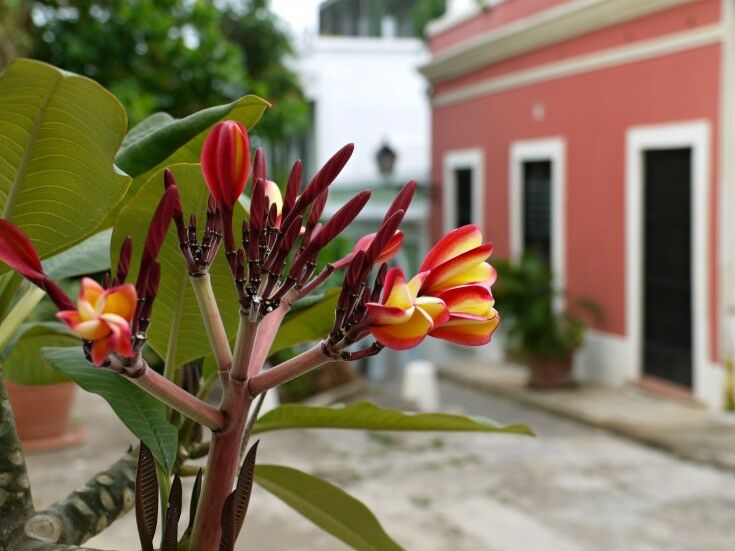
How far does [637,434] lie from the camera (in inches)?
296

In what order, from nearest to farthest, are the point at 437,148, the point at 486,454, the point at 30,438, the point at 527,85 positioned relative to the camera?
1. the point at 30,438
2. the point at 486,454
3. the point at 527,85
4. the point at 437,148

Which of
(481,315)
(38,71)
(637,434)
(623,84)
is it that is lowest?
(637,434)

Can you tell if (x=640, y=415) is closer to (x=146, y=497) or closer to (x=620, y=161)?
(x=620, y=161)

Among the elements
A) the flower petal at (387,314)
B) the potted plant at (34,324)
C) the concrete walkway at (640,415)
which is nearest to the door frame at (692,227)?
the concrete walkway at (640,415)

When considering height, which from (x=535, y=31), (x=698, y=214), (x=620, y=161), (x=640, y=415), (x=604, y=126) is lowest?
(x=640, y=415)

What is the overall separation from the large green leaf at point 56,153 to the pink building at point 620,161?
806 cm

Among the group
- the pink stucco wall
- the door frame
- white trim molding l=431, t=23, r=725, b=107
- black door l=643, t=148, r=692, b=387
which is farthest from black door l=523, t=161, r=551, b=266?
black door l=643, t=148, r=692, b=387

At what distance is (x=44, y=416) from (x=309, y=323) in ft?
17.2

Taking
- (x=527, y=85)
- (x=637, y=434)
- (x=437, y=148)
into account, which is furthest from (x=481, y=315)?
(x=437, y=148)

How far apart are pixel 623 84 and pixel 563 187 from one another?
1.34 metres

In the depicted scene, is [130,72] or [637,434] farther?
[130,72]

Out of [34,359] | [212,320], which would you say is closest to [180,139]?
[212,320]

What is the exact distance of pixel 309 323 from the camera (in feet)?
3.18

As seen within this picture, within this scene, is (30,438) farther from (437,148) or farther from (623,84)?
(437,148)
